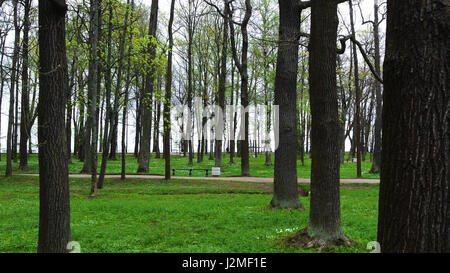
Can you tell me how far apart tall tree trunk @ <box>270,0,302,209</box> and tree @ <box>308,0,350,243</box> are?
2922mm

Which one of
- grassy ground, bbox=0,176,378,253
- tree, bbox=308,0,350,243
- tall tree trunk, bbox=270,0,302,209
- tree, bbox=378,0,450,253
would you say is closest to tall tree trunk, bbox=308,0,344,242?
tree, bbox=308,0,350,243

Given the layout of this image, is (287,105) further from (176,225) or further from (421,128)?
(421,128)

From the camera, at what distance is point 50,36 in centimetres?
399

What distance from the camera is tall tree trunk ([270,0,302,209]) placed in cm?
847

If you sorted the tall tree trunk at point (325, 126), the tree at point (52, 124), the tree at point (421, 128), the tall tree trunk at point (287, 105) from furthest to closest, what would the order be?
1. the tall tree trunk at point (287, 105)
2. the tall tree trunk at point (325, 126)
3. the tree at point (52, 124)
4. the tree at point (421, 128)

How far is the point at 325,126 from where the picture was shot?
5.43m

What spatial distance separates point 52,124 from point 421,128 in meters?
4.08

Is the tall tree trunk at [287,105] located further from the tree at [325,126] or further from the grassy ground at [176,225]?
the tree at [325,126]

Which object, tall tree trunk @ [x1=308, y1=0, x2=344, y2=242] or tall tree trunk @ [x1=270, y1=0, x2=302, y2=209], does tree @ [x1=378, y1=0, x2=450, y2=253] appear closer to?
tall tree trunk @ [x1=308, y1=0, x2=344, y2=242]

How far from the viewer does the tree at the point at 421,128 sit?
7.38ft

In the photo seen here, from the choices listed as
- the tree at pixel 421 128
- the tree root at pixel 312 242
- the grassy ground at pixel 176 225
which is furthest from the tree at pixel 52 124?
the tree at pixel 421 128

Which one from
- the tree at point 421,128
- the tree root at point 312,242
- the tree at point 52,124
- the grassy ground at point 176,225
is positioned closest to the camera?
the tree at point 421,128

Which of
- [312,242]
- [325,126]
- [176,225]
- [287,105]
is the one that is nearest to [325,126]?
[325,126]
